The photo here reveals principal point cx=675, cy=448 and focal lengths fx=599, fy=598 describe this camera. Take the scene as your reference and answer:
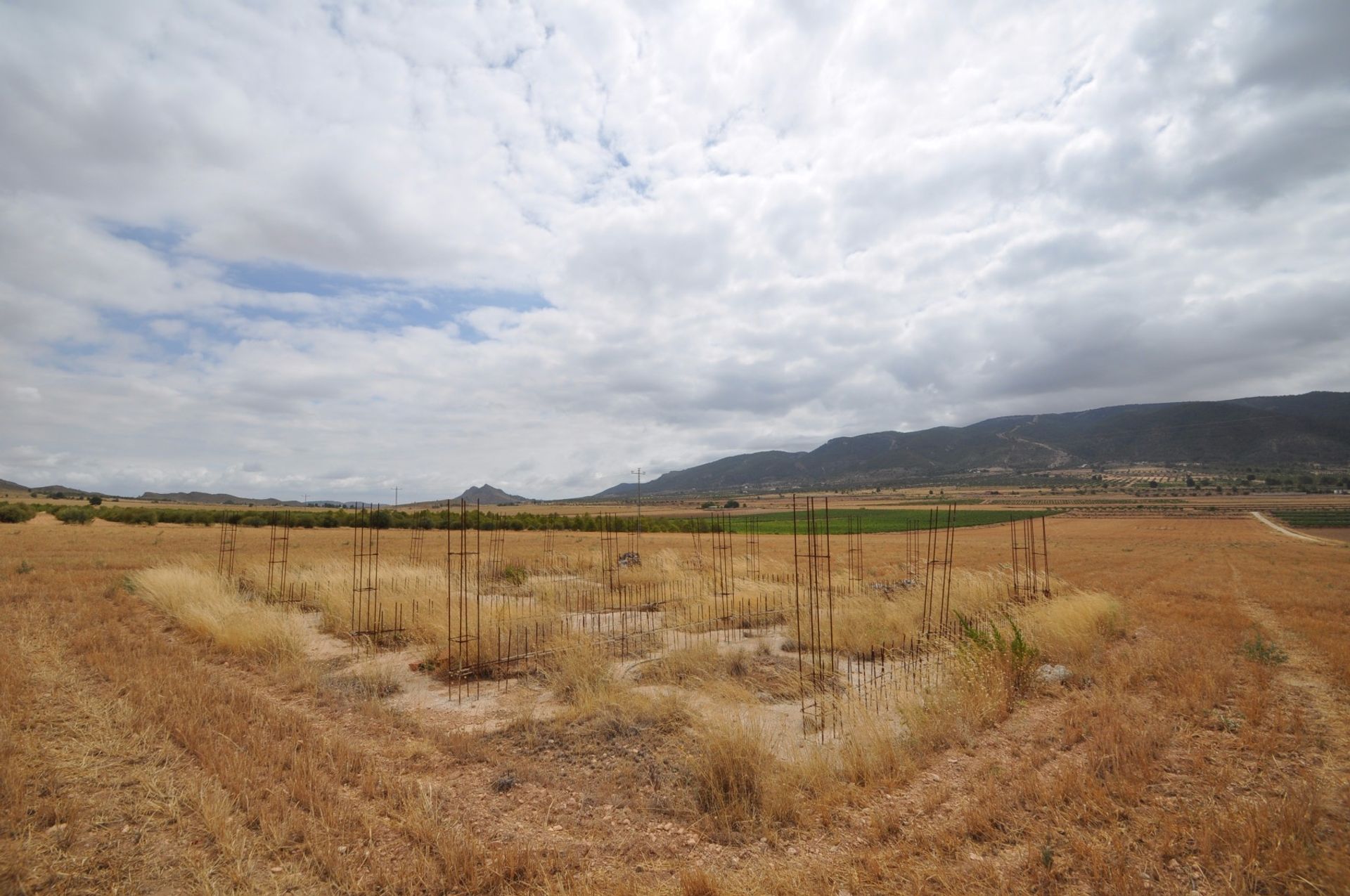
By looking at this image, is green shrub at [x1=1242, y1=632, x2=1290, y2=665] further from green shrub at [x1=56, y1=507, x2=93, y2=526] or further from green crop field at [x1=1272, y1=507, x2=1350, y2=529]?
green crop field at [x1=1272, y1=507, x2=1350, y2=529]

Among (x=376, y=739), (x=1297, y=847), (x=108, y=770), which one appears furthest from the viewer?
(x=376, y=739)

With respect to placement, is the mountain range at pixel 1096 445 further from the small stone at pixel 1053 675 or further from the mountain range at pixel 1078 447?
the small stone at pixel 1053 675

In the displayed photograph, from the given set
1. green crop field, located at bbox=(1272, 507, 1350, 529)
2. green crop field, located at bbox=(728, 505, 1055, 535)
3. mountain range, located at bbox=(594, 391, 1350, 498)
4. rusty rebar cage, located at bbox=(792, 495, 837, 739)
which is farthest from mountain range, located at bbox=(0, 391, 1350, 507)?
rusty rebar cage, located at bbox=(792, 495, 837, 739)

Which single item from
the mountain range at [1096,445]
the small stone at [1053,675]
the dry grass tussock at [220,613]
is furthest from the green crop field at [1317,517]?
the mountain range at [1096,445]

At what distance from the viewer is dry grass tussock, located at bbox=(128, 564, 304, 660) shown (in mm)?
9586

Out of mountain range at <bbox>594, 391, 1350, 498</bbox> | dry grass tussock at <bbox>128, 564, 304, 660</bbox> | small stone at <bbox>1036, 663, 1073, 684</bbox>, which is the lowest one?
small stone at <bbox>1036, 663, 1073, 684</bbox>

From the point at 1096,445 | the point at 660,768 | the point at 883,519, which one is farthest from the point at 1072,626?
the point at 1096,445

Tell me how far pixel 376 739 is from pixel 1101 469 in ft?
532

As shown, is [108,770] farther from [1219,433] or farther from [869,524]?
[1219,433]

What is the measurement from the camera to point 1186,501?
74.6m

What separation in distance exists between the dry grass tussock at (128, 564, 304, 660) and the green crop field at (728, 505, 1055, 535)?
38674 mm

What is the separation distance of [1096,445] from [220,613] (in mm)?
180999

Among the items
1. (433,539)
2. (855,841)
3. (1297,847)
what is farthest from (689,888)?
(433,539)

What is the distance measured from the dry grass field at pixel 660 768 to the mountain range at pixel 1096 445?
143420 millimetres
